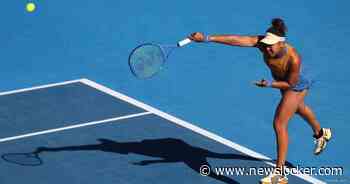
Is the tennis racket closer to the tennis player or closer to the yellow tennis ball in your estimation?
the tennis player

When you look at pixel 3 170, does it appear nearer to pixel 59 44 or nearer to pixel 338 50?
pixel 59 44

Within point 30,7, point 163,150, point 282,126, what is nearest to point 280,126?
point 282,126

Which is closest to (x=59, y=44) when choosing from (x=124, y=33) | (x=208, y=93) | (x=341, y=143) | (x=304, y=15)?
(x=124, y=33)

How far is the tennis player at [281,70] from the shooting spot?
1005 cm

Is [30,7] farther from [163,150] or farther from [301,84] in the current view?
[301,84]

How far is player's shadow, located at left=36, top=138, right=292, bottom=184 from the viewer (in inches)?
448

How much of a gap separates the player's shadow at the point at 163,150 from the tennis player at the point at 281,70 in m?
1.20

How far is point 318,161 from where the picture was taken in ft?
37.1

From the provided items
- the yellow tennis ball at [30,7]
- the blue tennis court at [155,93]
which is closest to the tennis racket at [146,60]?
the blue tennis court at [155,93]

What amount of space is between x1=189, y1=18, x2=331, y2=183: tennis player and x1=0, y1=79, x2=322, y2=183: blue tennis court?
0.76m

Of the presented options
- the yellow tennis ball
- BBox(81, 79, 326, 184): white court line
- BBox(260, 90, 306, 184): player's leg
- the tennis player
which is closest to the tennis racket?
the tennis player

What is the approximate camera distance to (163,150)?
11734 millimetres

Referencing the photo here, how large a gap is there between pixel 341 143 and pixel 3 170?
174 inches

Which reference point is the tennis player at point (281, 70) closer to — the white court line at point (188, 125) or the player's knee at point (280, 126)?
the player's knee at point (280, 126)
